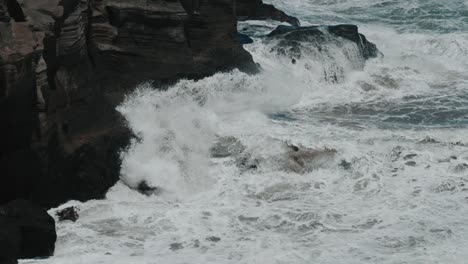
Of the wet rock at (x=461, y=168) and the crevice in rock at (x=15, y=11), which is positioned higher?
the crevice in rock at (x=15, y=11)

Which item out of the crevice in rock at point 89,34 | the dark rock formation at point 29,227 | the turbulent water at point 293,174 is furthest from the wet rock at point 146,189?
the crevice in rock at point 89,34

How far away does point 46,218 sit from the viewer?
12164 mm

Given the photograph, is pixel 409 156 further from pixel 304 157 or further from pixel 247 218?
pixel 247 218

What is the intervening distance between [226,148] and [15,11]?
18.0 ft

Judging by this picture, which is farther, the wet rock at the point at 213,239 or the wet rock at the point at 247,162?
the wet rock at the point at 247,162

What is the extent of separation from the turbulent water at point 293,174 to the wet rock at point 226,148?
0.16 m

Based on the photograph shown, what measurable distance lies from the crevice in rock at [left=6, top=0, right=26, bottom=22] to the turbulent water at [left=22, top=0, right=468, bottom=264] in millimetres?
3539

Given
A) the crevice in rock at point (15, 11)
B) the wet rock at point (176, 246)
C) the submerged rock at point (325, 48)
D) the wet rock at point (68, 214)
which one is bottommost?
the wet rock at point (176, 246)

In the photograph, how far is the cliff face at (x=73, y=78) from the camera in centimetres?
1305

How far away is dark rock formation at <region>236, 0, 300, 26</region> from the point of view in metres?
28.7

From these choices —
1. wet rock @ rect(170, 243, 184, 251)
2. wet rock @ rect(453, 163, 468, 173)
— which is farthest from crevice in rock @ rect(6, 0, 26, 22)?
wet rock @ rect(453, 163, 468, 173)

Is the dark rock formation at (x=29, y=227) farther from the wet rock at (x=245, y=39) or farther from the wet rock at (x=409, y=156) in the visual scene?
the wet rock at (x=245, y=39)

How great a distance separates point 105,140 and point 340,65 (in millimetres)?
10635

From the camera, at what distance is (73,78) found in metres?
14.9
